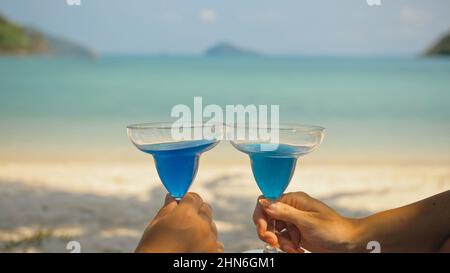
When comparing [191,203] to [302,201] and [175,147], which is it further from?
[302,201]

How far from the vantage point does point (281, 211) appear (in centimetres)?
140

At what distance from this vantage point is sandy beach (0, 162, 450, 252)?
366 centimetres

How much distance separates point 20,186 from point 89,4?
26.4ft

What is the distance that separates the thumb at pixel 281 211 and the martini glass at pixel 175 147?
204mm

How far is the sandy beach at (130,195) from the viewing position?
3660 millimetres

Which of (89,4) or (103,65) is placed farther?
(103,65)

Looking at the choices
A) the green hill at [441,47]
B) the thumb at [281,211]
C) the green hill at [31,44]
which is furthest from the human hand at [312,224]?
the green hill at [441,47]

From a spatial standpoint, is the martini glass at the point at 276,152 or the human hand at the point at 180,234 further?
the martini glass at the point at 276,152

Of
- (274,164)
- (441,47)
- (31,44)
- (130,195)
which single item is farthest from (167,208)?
(441,47)

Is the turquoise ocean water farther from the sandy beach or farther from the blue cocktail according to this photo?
the blue cocktail

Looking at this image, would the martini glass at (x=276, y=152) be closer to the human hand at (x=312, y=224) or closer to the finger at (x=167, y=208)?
the human hand at (x=312, y=224)

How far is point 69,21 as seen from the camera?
14.8 meters
